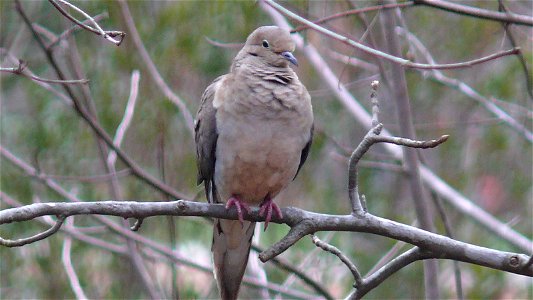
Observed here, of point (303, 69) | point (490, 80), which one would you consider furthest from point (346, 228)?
point (303, 69)

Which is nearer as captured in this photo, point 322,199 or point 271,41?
point 271,41

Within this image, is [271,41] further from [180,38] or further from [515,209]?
[515,209]

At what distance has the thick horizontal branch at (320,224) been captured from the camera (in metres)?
2.74

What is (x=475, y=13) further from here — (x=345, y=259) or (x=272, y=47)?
(x=345, y=259)

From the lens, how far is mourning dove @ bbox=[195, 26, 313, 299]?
370cm

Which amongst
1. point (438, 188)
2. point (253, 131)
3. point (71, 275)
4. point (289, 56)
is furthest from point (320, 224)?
point (438, 188)

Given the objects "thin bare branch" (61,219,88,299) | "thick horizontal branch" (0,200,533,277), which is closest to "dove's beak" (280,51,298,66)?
"thick horizontal branch" (0,200,533,277)

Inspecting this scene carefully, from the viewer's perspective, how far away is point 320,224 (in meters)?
3.02

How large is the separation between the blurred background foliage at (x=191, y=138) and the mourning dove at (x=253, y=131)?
3.42ft

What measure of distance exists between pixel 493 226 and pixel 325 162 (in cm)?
298

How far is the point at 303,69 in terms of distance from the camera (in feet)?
23.3

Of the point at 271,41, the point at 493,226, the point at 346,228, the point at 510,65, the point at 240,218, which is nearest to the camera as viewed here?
the point at 346,228

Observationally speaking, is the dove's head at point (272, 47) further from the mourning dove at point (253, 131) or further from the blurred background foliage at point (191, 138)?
the blurred background foliage at point (191, 138)

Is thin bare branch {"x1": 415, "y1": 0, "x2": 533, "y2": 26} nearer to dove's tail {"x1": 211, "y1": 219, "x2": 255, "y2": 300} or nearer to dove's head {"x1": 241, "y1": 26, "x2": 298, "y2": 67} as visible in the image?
dove's head {"x1": 241, "y1": 26, "x2": 298, "y2": 67}
